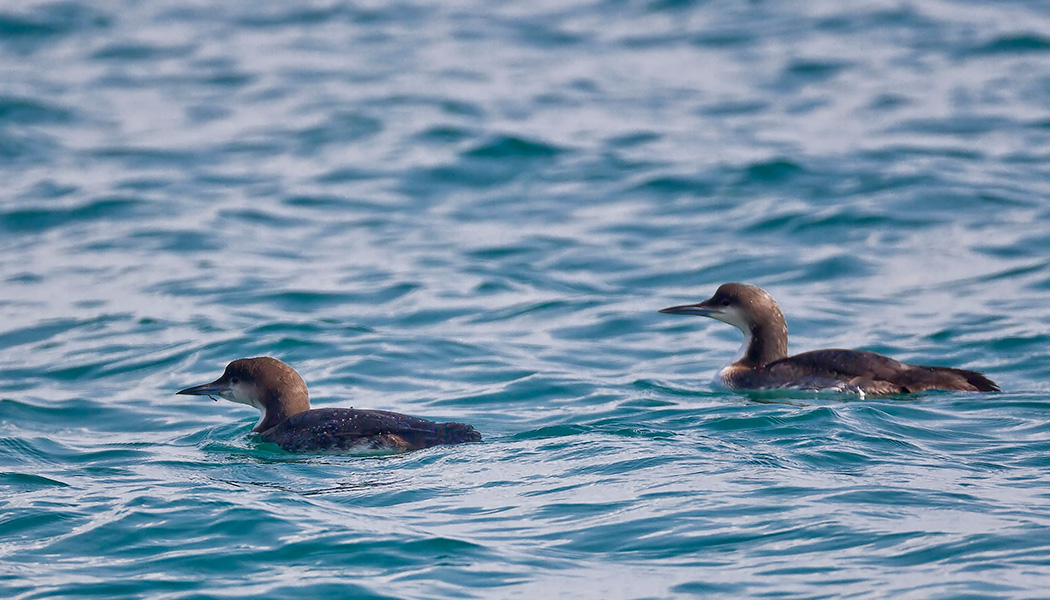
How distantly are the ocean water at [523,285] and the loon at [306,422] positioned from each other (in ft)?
0.66

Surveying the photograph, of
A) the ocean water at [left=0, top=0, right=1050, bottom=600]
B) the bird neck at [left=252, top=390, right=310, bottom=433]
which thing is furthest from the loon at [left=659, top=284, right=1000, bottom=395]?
the bird neck at [left=252, top=390, right=310, bottom=433]

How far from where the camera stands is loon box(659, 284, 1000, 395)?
32.7ft

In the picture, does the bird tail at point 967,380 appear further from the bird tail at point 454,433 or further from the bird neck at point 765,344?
the bird tail at point 454,433

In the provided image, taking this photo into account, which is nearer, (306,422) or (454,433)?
(454,433)

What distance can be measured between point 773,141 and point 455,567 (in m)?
11.9

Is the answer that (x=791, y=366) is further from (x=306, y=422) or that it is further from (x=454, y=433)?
(x=306, y=422)

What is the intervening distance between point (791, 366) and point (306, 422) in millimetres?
3673

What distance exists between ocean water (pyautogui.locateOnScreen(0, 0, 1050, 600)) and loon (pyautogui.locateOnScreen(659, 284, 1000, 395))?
16cm

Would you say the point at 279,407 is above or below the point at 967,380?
above

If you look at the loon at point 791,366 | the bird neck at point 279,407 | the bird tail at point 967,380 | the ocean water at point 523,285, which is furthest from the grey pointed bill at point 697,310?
the bird neck at point 279,407

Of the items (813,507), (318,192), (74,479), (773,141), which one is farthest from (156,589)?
(773,141)

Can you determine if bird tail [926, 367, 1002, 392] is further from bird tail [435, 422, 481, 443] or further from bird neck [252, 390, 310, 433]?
bird neck [252, 390, 310, 433]

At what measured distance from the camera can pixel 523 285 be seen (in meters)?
13.8

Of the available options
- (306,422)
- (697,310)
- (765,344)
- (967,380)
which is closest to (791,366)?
(765,344)
